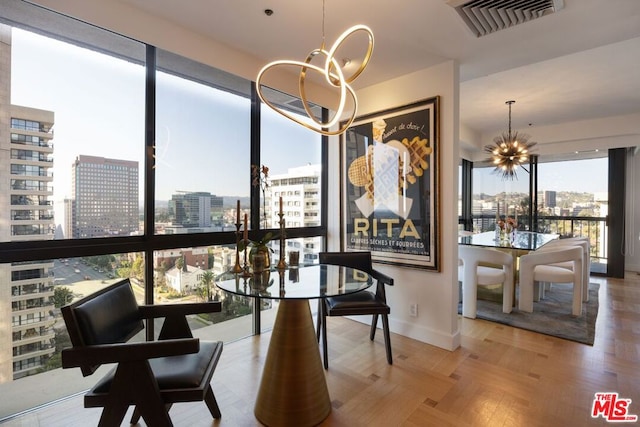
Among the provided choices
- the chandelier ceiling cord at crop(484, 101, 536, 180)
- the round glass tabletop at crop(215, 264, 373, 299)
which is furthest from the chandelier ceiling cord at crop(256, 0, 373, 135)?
the chandelier ceiling cord at crop(484, 101, 536, 180)

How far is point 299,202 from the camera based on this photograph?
12.0 ft

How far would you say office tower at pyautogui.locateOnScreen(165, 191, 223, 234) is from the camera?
258 cm

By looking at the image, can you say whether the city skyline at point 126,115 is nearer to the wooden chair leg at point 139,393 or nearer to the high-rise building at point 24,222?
the high-rise building at point 24,222

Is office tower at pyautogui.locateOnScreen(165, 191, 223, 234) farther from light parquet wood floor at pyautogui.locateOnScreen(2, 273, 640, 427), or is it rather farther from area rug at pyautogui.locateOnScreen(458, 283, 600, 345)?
area rug at pyautogui.locateOnScreen(458, 283, 600, 345)

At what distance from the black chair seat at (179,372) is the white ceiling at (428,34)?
222cm

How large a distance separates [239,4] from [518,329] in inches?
153

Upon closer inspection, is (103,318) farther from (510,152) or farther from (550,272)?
(510,152)

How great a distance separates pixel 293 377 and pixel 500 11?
8.79 feet

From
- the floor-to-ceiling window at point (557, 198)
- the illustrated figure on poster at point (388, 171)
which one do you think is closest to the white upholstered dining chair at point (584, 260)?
the floor-to-ceiling window at point (557, 198)

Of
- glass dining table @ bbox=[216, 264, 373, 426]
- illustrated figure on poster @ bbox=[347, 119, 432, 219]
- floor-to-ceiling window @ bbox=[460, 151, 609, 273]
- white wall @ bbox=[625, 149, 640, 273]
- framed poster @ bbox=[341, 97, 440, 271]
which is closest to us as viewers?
glass dining table @ bbox=[216, 264, 373, 426]

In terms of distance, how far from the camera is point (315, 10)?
85.8 inches

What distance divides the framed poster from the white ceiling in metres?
0.49

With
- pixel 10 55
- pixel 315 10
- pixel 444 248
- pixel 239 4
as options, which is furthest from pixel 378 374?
pixel 10 55

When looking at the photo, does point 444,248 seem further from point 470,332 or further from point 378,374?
point 378,374
